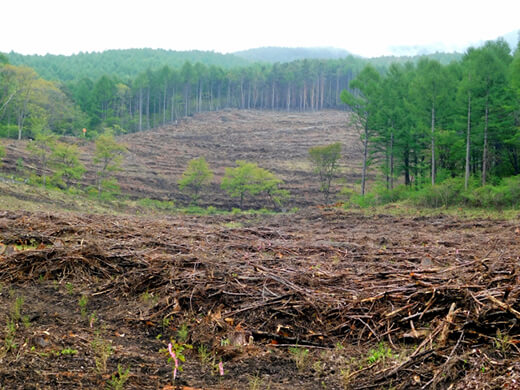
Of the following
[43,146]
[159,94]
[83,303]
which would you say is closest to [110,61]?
[159,94]

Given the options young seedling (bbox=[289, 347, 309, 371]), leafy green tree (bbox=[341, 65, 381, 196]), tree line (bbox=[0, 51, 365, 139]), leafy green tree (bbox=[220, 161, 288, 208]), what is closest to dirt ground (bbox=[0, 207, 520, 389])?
young seedling (bbox=[289, 347, 309, 371])

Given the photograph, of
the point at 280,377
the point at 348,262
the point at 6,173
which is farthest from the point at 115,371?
the point at 6,173

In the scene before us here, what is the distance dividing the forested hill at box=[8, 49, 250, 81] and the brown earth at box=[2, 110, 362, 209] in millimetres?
44360

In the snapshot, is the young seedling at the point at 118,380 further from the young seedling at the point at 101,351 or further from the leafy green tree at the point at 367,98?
the leafy green tree at the point at 367,98

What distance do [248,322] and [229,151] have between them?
48643mm

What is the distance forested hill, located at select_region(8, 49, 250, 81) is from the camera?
113 meters

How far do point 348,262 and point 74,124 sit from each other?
6231 centimetres

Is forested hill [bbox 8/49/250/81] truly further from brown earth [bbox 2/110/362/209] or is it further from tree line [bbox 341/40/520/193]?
tree line [bbox 341/40/520/193]

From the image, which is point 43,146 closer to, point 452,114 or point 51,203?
point 51,203

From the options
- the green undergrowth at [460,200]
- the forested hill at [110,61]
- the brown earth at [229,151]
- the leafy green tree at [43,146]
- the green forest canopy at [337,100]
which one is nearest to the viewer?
the green undergrowth at [460,200]

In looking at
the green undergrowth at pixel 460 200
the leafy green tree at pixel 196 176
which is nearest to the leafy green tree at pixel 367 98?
the green undergrowth at pixel 460 200

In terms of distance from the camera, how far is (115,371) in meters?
3.81

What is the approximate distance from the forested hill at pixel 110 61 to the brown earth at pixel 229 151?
44.4 m

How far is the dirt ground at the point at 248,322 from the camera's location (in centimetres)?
379
